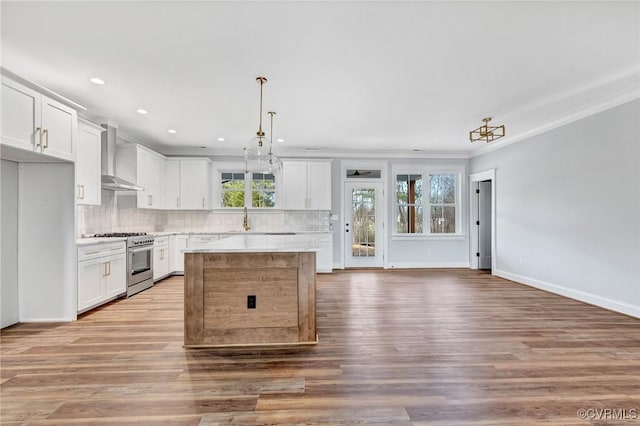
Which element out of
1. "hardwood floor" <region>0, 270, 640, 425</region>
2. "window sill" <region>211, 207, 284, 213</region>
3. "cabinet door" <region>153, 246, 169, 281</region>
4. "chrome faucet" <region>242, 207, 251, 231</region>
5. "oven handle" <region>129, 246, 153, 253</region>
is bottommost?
"hardwood floor" <region>0, 270, 640, 425</region>

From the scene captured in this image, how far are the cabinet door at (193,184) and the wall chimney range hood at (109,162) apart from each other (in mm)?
1425

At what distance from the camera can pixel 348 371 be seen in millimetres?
2230

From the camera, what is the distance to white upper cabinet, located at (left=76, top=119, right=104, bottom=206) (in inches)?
149

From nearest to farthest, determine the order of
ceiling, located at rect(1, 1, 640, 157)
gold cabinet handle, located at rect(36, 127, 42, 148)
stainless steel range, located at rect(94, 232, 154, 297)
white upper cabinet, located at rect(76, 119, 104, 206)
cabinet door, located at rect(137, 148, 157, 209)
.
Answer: ceiling, located at rect(1, 1, 640, 157) < gold cabinet handle, located at rect(36, 127, 42, 148) < white upper cabinet, located at rect(76, 119, 104, 206) < stainless steel range, located at rect(94, 232, 154, 297) < cabinet door, located at rect(137, 148, 157, 209)

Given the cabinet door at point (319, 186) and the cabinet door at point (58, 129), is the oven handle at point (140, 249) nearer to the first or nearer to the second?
the cabinet door at point (58, 129)

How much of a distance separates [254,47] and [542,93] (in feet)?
10.9

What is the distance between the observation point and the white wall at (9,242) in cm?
311

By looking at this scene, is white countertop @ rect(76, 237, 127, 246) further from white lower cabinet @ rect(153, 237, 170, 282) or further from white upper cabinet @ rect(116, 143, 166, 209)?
white upper cabinet @ rect(116, 143, 166, 209)

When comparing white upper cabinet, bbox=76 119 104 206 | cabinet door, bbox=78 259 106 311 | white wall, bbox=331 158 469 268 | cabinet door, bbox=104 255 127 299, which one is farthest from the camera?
white wall, bbox=331 158 469 268

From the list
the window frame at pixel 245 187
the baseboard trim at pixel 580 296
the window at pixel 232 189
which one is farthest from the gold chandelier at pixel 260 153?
the baseboard trim at pixel 580 296

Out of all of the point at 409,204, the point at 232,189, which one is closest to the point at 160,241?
the point at 232,189

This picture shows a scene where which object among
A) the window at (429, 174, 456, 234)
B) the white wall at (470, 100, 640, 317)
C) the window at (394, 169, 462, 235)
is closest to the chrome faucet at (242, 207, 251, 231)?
the window at (394, 169, 462, 235)

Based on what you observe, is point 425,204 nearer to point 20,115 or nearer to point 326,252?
point 326,252

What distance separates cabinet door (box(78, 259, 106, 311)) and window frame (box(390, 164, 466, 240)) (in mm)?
5263
